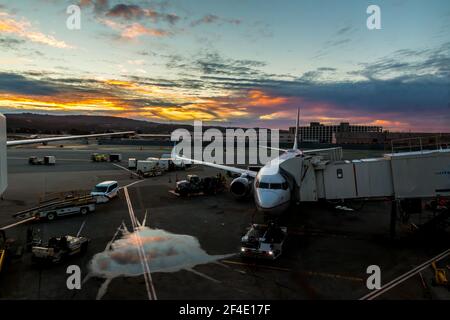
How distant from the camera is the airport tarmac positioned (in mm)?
14656

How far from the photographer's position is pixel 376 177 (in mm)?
22438

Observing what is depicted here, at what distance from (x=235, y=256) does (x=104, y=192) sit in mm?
19991

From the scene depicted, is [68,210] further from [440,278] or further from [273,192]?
[440,278]

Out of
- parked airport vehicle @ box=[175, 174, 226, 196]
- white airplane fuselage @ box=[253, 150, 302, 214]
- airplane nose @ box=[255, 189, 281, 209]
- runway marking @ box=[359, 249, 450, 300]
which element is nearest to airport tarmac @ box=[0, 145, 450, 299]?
runway marking @ box=[359, 249, 450, 300]

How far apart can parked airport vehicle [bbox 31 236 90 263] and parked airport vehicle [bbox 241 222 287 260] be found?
33.1 feet

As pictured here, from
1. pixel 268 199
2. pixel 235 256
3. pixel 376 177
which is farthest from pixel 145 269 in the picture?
pixel 376 177

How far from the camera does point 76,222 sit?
25844mm

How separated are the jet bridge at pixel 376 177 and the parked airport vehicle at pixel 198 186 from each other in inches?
643

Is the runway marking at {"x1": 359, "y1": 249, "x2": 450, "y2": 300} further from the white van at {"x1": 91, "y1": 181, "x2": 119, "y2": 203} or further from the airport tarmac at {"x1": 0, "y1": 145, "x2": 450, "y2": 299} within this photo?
the white van at {"x1": 91, "y1": 181, "x2": 119, "y2": 203}

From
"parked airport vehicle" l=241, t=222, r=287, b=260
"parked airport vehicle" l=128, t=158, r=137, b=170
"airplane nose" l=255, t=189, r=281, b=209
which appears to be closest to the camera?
"parked airport vehicle" l=241, t=222, r=287, b=260

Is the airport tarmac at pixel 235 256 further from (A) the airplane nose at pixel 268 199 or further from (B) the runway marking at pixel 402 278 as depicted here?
(A) the airplane nose at pixel 268 199

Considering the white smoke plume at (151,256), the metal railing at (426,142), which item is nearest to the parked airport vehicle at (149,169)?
the white smoke plume at (151,256)

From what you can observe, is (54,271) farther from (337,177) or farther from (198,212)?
(337,177)

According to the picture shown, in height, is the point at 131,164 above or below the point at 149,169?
above
